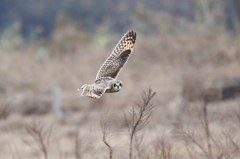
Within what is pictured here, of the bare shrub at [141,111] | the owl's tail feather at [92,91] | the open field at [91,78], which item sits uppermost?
the open field at [91,78]

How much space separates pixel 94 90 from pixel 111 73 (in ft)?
4.42

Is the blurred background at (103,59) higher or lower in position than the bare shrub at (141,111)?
higher

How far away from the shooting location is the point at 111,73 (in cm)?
662

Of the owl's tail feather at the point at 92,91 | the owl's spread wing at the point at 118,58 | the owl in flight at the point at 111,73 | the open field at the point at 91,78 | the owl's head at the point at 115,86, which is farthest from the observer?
the open field at the point at 91,78

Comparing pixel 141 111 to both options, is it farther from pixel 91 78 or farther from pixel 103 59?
pixel 103 59

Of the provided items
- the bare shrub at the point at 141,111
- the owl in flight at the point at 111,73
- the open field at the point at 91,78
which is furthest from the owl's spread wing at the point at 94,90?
the open field at the point at 91,78

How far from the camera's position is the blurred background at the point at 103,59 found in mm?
15539

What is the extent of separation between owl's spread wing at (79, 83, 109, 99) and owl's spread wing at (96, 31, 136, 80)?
1025mm

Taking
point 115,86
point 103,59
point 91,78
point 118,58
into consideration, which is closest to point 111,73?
point 118,58

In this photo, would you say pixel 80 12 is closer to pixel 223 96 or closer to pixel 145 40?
pixel 145 40

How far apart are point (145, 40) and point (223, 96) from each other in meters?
11.2

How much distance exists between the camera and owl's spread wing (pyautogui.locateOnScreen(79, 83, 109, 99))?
16.8 feet

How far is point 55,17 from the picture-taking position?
32.8 metres

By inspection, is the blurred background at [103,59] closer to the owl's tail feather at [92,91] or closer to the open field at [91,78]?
the open field at [91,78]
